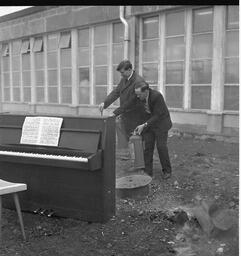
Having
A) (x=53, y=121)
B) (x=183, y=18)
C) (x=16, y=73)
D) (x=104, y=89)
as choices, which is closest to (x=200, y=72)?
(x=183, y=18)

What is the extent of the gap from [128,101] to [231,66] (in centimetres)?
388

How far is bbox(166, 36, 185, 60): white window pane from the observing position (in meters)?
9.84

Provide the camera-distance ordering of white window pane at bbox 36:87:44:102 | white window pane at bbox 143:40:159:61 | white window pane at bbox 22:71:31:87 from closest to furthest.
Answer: white window pane at bbox 143:40:159:61, white window pane at bbox 36:87:44:102, white window pane at bbox 22:71:31:87

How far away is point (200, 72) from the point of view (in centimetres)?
953

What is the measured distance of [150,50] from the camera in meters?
10.6

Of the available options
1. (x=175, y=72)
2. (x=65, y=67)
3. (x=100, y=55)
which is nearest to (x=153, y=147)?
(x=175, y=72)

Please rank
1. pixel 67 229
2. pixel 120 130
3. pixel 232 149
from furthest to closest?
pixel 232 149 < pixel 120 130 < pixel 67 229

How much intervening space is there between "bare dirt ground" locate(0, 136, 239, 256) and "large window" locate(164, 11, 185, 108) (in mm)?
4618

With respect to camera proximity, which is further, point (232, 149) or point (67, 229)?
point (232, 149)

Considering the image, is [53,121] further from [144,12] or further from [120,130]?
[144,12]

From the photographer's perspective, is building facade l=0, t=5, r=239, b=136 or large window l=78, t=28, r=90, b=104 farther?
large window l=78, t=28, r=90, b=104

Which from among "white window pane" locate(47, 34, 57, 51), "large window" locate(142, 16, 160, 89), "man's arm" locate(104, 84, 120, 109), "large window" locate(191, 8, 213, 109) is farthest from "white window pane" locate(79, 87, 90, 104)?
"man's arm" locate(104, 84, 120, 109)

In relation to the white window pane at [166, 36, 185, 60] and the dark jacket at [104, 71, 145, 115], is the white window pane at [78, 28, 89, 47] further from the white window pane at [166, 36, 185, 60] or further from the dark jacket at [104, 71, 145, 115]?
the dark jacket at [104, 71, 145, 115]

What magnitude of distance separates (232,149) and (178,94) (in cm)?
242
